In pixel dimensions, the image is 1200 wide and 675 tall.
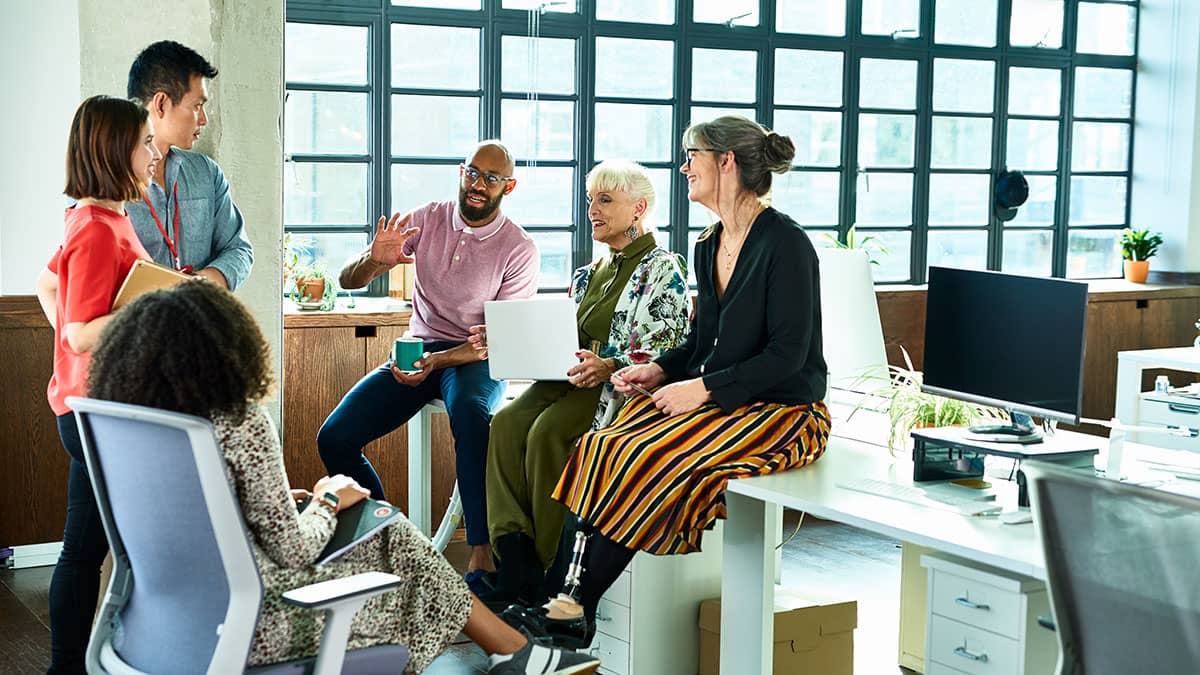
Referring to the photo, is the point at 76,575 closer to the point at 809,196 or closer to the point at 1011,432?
the point at 1011,432

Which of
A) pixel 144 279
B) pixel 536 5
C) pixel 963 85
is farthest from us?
pixel 963 85

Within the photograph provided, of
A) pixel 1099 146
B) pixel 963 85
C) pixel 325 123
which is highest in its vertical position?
pixel 963 85

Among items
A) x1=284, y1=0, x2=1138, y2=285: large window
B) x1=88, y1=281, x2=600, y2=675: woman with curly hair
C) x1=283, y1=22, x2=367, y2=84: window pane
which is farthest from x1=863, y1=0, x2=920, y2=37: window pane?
x1=88, y1=281, x2=600, y2=675: woman with curly hair

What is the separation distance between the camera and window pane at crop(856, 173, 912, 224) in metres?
7.13

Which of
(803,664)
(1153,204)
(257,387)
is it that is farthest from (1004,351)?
(1153,204)

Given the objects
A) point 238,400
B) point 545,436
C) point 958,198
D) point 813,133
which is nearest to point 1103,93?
point 958,198

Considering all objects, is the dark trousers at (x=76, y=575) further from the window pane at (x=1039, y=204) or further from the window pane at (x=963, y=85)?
the window pane at (x=1039, y=204)

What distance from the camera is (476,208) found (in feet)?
15.0

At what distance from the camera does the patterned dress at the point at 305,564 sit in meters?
2.36

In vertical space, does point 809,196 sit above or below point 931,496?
above

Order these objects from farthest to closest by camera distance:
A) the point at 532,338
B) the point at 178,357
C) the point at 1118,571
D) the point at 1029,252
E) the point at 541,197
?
the point at 1029,252 → the point at 541,197 → the point at 532,338 → the point at 178,357 → the point at 1118,571

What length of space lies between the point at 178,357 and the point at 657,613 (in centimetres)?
169

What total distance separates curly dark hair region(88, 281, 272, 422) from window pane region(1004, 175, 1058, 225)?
242 inches

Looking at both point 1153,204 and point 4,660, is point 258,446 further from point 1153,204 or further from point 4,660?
point 1153,204
